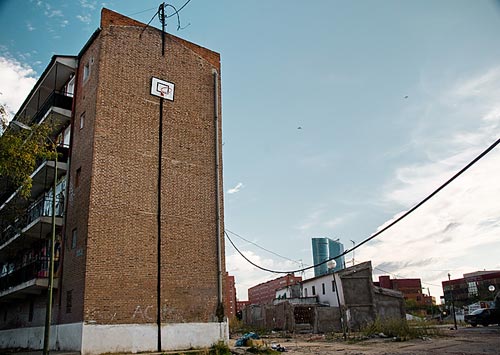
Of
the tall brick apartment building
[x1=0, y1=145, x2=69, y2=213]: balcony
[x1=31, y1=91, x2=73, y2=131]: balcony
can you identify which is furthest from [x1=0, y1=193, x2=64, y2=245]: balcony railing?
[x1=31, y1=91, x2=73, y2=131]: balcony

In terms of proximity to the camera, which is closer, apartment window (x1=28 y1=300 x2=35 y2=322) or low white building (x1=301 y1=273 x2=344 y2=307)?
apartment window (x1=28 y1=300 x2=35 y2=322)

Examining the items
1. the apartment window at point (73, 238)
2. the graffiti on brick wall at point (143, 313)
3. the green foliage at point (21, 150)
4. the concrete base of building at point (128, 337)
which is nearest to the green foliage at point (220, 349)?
the concrete base of building at point (128, 337)

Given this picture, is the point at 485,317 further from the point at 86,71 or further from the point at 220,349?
the point at 86,71

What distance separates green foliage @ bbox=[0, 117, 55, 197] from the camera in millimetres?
14781

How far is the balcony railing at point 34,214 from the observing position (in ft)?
71.2

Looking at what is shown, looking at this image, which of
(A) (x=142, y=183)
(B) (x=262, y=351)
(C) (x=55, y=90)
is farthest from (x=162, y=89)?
(B) (x=262, y=351)

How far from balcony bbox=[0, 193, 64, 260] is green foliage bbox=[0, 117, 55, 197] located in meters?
5.04

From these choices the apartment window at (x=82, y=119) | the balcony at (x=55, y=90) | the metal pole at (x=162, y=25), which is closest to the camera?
the apartment window at (x=82, y=119)

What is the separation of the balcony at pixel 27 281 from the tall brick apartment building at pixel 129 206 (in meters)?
0.09

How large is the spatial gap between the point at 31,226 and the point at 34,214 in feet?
9.52

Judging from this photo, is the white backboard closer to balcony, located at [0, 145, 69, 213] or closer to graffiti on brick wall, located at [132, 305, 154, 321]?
balcony, located at [0, 145, 69, 213]

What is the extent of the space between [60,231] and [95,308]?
5.63 meters

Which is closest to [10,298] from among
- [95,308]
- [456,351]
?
[95,308]

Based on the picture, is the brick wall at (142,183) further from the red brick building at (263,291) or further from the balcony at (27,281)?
the red brick building at (263,291)
